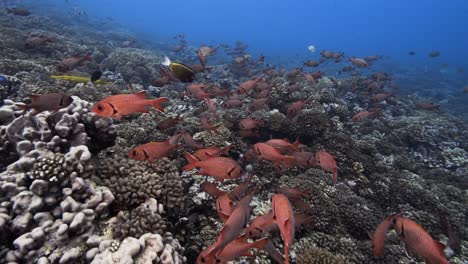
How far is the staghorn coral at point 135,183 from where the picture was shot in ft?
12.9

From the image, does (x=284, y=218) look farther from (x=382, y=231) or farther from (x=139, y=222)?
(x=139, y=222)

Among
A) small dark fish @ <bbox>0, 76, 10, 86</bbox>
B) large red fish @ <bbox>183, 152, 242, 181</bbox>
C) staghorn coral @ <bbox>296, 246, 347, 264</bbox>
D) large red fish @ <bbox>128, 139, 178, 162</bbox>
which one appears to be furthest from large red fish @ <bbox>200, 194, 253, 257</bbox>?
small dark fish @ <bbox>0, 76, 10, 86</bbox>

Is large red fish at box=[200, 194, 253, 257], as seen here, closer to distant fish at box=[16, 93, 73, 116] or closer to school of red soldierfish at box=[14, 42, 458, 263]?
school of red soldierfish at box=[14, 42, 458, 263]

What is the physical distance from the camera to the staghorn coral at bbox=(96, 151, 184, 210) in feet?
12.9

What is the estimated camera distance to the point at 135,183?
4.04m

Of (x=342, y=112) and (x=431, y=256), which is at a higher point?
(x=431, y=256)

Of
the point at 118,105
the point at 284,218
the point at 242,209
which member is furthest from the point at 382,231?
the point at 118,105

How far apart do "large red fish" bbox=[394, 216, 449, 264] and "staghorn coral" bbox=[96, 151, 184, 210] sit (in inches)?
120

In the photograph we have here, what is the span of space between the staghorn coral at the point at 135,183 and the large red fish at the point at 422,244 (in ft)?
9.99

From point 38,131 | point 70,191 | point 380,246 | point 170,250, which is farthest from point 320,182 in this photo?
point 38,131

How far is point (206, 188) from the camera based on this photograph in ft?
14.2

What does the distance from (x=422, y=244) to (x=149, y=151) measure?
3285mm

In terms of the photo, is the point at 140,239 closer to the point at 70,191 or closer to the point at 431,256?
the point at 70,191

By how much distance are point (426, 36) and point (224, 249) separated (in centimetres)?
19490
